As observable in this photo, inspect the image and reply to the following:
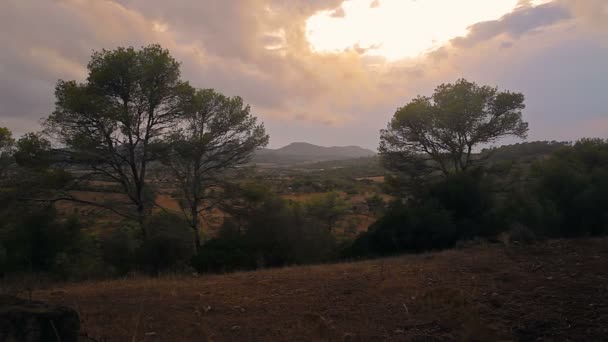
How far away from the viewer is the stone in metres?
3.70

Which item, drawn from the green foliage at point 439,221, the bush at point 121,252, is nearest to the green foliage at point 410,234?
the green foliage at point 439,221

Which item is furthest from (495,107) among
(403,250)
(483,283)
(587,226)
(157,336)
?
(157,336)

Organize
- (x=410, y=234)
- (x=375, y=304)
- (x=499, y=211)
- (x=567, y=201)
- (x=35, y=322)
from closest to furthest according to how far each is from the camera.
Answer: (x=35, y=322) → (x=375, y=304) → (x=567, y=201) → (x=410, y=234) → (x=499, y=211)

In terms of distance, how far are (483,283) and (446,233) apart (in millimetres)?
8390

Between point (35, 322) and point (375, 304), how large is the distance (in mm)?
5519

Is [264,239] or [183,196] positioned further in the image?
[183,196]

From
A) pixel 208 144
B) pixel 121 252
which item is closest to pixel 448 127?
pixel 208 144

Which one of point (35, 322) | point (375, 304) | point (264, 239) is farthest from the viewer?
point (264, 239)

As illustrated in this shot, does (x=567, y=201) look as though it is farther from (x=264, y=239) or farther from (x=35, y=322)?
(x=35, y=322)

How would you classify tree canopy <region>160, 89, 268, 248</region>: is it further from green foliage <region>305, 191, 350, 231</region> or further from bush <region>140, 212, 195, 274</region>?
green foliage <region>305, 191, 350, 231</region>

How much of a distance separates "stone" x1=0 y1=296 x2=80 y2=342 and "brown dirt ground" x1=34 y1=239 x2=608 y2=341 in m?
0.95

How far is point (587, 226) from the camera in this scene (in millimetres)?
14242

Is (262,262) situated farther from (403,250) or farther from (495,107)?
(495,107)

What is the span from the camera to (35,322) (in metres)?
3.79
